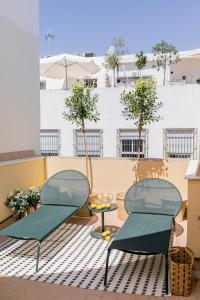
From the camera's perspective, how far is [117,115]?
12.5 meters

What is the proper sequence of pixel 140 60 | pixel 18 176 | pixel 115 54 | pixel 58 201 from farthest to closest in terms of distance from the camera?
pixel 115 54 → pixel 140 60 → pixel 18 176 → pixel 58 201

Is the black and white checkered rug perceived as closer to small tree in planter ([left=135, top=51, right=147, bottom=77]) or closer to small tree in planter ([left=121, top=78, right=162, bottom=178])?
small tree in planter ([left=121, top=78, right=162, bottom=178])

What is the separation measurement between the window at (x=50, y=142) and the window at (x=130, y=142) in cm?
270

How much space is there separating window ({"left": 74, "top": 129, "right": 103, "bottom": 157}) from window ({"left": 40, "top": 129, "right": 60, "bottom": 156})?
0.85 meters

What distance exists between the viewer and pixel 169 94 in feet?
39.4

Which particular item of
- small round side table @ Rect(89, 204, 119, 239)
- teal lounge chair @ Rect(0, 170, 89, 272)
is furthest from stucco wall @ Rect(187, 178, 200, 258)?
teal lounge chair @ Rect(0, 170, 89, 272)

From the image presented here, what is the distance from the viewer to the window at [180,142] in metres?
12.1

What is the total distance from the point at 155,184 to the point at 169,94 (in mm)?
6696

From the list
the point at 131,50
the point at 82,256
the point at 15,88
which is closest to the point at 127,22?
the point at 131,50

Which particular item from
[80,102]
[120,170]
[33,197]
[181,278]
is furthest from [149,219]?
[80,102]

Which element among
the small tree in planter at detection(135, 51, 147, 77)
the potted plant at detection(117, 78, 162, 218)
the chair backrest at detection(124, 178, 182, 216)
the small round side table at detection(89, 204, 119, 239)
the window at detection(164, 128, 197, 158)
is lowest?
the small round side table at detection(89, 204, 119, 239)

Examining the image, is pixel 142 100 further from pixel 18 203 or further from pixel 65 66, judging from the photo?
pixel 65 66

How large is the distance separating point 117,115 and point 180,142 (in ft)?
9.11

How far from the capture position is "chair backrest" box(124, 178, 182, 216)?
585cm
